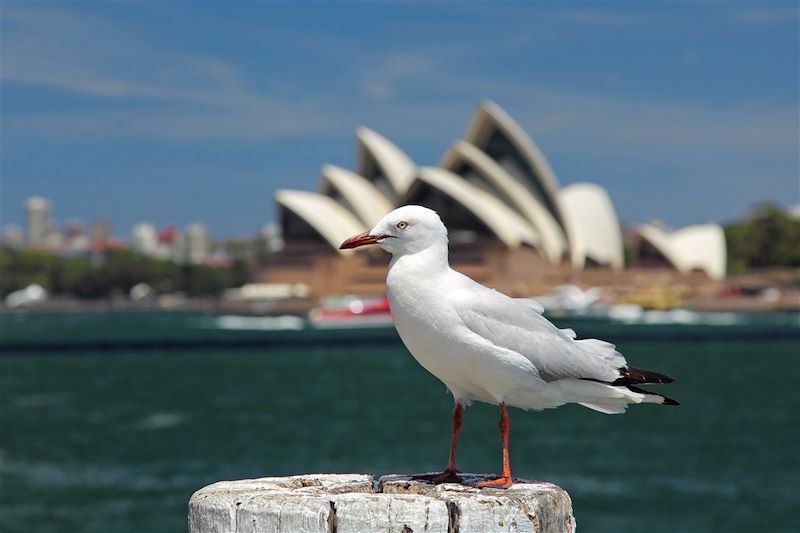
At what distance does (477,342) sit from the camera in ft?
8.98

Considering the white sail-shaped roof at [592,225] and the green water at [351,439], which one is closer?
the green water at [351,439]

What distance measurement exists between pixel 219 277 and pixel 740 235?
46905mm

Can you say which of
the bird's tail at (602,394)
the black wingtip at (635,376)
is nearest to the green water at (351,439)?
the bird's tail at (602,394)

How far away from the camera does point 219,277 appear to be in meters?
109

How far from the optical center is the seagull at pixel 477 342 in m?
2.72

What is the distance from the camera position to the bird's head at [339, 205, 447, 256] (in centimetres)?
273

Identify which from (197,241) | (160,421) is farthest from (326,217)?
(197,241)

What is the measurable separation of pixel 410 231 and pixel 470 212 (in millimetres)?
59688

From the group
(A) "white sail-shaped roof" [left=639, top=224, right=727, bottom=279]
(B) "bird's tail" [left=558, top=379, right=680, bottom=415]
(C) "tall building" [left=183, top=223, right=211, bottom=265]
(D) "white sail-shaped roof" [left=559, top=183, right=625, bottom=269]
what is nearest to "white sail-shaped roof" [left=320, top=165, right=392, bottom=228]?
(D) "white sail-shaped roof" [left=559, top=183, right=625, bottom=269]

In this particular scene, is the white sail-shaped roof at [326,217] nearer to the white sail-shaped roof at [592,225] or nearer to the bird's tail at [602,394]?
the white sail-shaped roof at [592,225]

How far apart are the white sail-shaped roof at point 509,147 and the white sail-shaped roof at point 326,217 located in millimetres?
8031

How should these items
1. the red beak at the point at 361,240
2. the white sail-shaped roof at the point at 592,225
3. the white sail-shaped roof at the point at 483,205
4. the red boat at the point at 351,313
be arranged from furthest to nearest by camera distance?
the white sail-shaped roof at the point at 592,225
the red boat at the point at 351,313
the white sail-shaped roof at the point at 483,205
the red beak at the point at 361,240

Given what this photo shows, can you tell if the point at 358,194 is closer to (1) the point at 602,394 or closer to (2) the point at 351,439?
(2) the point at 351,439

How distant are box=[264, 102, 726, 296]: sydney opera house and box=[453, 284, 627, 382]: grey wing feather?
5697 cm
